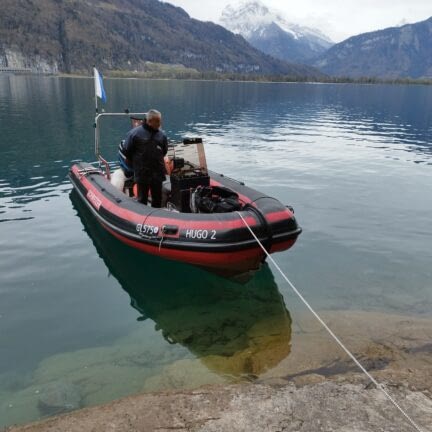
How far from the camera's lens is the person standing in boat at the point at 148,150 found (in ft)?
25.2

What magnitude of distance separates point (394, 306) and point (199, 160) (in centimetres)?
504

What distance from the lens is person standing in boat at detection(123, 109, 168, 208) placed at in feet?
25.2

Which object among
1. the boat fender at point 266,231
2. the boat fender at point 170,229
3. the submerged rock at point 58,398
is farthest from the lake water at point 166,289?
the boat fender at point 170,229

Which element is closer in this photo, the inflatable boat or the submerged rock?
the submerged rock

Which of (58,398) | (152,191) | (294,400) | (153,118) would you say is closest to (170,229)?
(152,191)

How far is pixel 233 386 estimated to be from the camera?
4.88m

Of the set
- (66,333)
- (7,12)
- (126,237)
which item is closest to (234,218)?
(126,237)

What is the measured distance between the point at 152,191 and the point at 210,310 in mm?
2982

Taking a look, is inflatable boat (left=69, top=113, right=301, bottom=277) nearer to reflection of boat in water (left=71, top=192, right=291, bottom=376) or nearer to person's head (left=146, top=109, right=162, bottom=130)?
reflection of boat in water (left=71, top=192, right=291, bottom=376)

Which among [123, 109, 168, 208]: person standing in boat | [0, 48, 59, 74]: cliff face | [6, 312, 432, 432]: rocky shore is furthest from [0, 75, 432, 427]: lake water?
[0, 48, 59, 74]: cliff face

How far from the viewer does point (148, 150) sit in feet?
25.7

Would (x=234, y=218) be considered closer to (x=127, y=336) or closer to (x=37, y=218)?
(x=127, y=336)

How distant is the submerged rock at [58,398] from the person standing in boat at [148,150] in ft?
13.9

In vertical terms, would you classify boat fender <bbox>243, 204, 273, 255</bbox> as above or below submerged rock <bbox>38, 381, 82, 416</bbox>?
above
